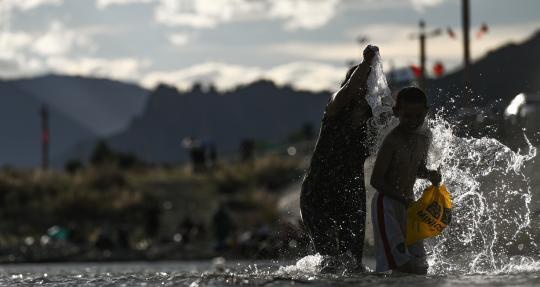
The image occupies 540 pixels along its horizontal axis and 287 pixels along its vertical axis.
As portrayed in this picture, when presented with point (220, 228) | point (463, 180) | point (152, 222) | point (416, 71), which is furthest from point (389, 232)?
point (416, 71)

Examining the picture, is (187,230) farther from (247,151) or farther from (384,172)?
(247,151)

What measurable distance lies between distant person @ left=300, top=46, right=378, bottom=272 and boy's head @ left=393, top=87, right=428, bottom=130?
2.29 feet

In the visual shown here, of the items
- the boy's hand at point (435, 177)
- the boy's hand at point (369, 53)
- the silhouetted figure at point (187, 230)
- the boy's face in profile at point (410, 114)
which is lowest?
the silhouetted figure at point (187, 230)

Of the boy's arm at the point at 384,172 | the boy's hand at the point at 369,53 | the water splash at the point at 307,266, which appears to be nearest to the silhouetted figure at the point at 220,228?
the water splash at the point at 307,266

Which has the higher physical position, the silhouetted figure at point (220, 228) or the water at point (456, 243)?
the water at point (456, 243)

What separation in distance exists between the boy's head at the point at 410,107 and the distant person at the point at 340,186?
70 centimetres

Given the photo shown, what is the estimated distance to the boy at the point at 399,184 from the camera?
8.43 meters

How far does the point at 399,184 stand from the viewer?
8.59 m

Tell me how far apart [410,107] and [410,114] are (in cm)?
5

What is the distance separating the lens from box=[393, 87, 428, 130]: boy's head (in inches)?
334

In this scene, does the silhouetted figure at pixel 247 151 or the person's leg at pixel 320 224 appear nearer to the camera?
the person's leg at pixel 320 224

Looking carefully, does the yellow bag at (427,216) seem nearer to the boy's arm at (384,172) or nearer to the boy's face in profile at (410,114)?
the boy's arm at (384,172)

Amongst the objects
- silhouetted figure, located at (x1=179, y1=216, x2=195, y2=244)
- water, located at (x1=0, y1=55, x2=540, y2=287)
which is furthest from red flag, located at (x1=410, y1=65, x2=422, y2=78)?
water, located at (x1=0, y1=55, x2=540, y2=287)

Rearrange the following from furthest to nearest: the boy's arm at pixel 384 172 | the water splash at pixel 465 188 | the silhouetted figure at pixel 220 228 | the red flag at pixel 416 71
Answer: the red flag at pixel 416 71
the silhouetted figure at pixel 220 228
the water splash at pixel 465 188
the boy's arm at pixel 384 172
